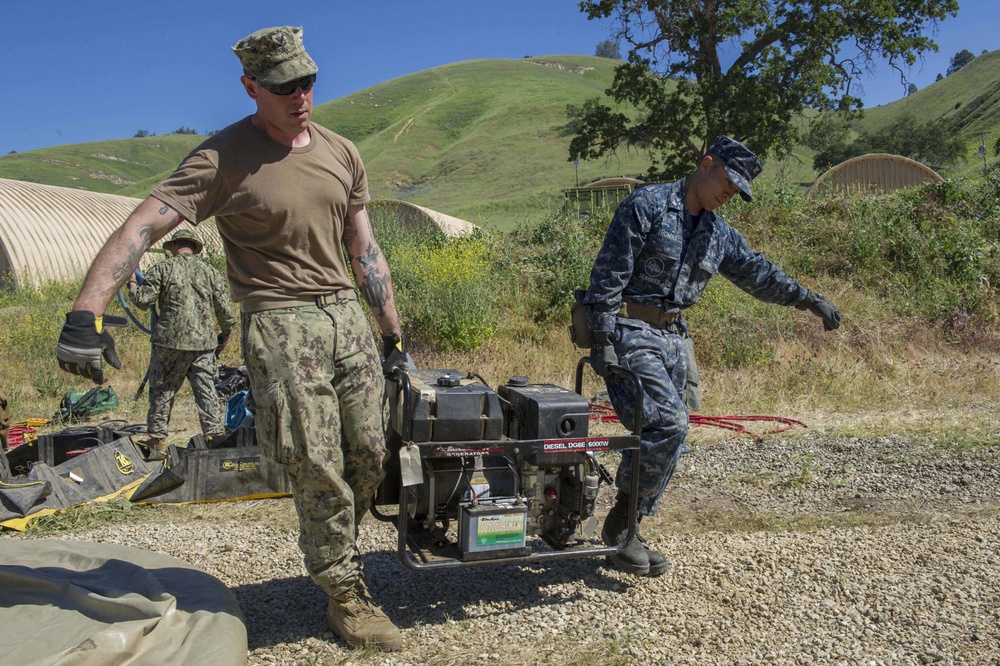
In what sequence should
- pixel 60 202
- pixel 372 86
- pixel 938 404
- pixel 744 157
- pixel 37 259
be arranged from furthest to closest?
pixel 372 86, pixel 60 202, pixel 37 259, pixel 938 404, pixel 744 157

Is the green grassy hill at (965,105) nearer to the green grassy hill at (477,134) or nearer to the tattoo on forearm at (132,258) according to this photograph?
the green grassy hill at (477,134)

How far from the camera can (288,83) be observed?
3078 mm

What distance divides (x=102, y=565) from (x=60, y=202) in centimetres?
1813

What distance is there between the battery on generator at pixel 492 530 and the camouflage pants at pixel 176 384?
4.38m

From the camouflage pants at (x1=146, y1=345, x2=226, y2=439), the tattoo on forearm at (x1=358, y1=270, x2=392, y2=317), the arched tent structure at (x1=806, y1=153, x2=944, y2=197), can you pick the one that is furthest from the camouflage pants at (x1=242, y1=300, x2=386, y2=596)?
the arched tent structure at (x1=806, y1=153, x2=944, y2=197)

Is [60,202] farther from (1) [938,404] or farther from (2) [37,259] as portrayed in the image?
(1) [938,404]

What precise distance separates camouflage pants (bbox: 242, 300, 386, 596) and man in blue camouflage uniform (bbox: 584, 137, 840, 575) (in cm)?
127

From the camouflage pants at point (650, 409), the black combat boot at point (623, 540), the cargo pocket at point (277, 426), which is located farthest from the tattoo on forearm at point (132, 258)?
the black combat boot at point (623, 540)

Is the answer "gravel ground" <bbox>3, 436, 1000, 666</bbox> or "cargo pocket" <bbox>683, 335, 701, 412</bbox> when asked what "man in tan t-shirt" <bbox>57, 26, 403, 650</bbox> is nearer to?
"gravel ground" <bbox>3, 436, 1000, 666</bbox>

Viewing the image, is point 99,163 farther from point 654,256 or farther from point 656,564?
point 656,564

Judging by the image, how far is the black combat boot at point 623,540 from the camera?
3.98 metres

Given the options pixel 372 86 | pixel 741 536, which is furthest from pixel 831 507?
pixel 372 86

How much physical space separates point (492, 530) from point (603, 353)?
1.08 meters

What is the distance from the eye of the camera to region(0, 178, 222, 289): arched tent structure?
16.2 meters
